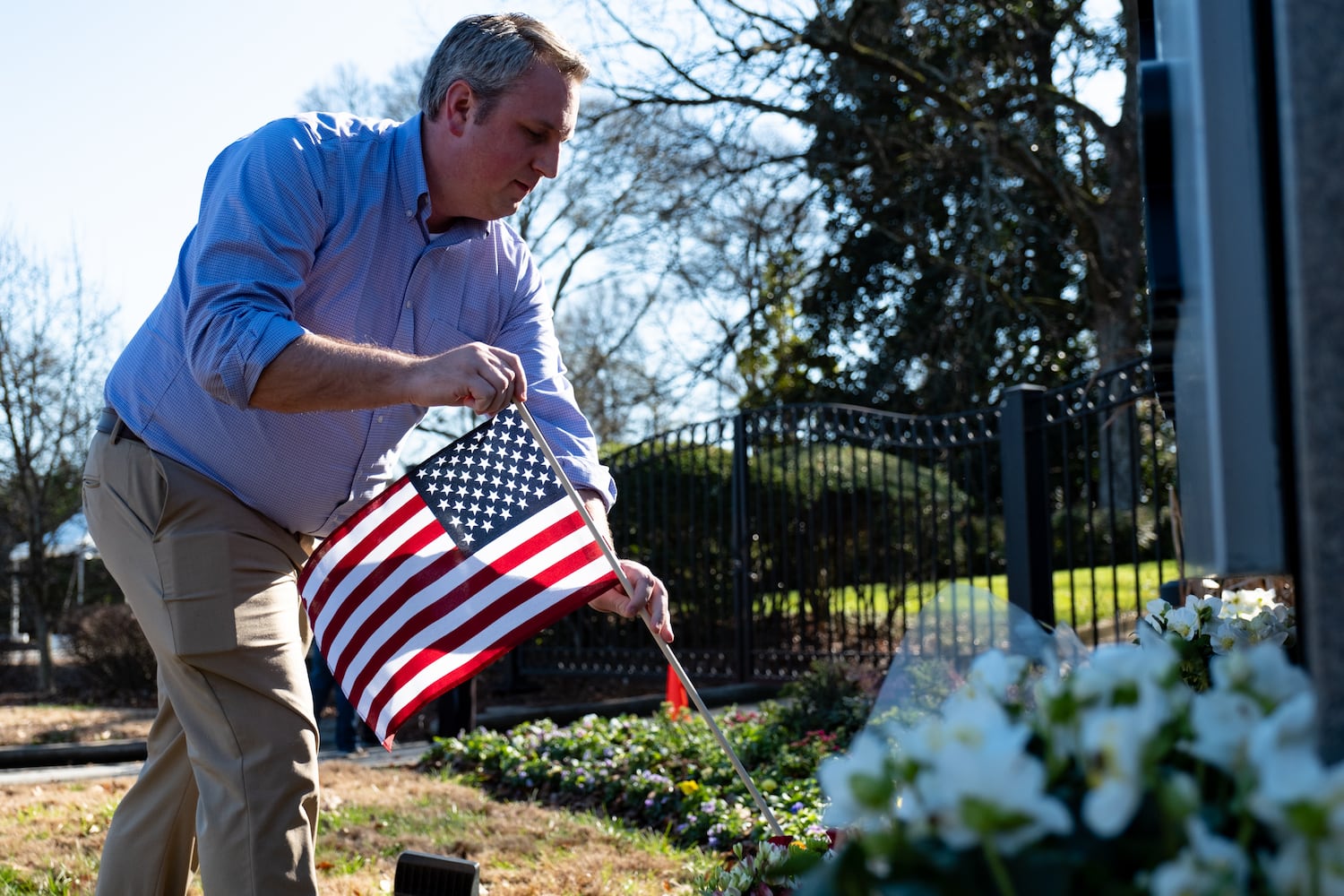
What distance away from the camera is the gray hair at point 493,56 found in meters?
2.83

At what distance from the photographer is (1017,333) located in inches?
598

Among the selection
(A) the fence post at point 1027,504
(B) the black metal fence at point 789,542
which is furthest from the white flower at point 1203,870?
(B) the black metal fence at point 789,542

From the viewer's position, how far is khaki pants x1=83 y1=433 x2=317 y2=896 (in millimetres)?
2553

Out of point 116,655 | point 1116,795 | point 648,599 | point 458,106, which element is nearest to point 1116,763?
point 1116,795

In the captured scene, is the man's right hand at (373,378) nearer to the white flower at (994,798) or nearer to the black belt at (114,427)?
the black belt at (114,427)

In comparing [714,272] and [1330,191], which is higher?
[714,272]

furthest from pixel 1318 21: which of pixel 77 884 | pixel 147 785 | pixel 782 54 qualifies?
pixel 782 54

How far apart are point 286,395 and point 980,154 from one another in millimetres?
10739

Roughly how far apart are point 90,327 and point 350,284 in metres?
12.8

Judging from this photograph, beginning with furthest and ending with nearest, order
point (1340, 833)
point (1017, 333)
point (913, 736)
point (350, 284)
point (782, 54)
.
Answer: point (1017, 333) → point (782, 54) → point (350, 284) → point (913, 736) → point (1340, 833)

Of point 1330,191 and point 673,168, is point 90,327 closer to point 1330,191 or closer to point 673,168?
point 673,168

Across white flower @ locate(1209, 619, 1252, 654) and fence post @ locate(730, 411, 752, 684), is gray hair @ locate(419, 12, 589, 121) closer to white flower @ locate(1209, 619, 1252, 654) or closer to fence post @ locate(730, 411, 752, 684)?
white flower @ locate(1209, 619, 1252, 654)

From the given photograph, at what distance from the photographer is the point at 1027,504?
23.8ft

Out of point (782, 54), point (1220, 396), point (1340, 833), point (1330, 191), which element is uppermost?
point (782, 54)
